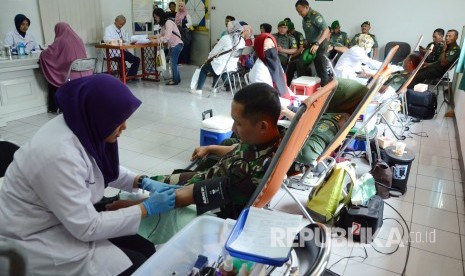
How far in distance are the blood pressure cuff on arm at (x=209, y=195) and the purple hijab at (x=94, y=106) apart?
377 millimetres

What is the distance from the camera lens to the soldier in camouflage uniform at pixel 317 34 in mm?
5032

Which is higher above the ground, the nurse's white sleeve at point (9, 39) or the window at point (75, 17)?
the window at point (75, 17)

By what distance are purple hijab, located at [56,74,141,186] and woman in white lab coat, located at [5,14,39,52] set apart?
4.49 m

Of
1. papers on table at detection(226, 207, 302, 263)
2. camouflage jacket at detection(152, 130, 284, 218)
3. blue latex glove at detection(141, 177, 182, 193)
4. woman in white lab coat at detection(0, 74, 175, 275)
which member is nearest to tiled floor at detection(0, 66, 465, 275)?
camouflage jacket at detection(152, 130, 284, 218)

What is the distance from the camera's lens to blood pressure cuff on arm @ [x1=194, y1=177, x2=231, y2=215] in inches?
50.6

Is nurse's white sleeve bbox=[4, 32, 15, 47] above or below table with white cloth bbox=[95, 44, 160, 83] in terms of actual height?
above

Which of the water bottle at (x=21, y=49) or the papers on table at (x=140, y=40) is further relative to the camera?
the papers on table at (x=140, y=40)

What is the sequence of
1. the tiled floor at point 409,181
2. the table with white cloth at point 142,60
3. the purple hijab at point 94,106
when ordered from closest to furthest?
1. the purple hijab at point 94,106
2. the tiled floor at point 409,181
3. the table with white cloth at point 142,60

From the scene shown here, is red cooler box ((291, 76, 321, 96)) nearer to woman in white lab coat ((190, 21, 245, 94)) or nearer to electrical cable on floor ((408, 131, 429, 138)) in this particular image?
electrical cable on floor ((408, 131, 429, 138))

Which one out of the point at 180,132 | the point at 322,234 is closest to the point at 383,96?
the point at 180,132

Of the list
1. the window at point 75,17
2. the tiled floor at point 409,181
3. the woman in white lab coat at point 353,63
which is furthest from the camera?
the window at point 75,17

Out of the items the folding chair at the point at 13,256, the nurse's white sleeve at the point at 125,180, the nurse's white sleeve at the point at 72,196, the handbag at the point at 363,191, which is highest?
the nurse's white sleeve at the point at 72,196

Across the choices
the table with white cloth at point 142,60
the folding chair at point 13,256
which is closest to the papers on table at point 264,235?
the folding chair at point 13,256

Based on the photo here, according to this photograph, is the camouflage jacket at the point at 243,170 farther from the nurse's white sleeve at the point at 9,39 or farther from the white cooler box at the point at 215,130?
the nurse's white sleeve at the point at 9,39
